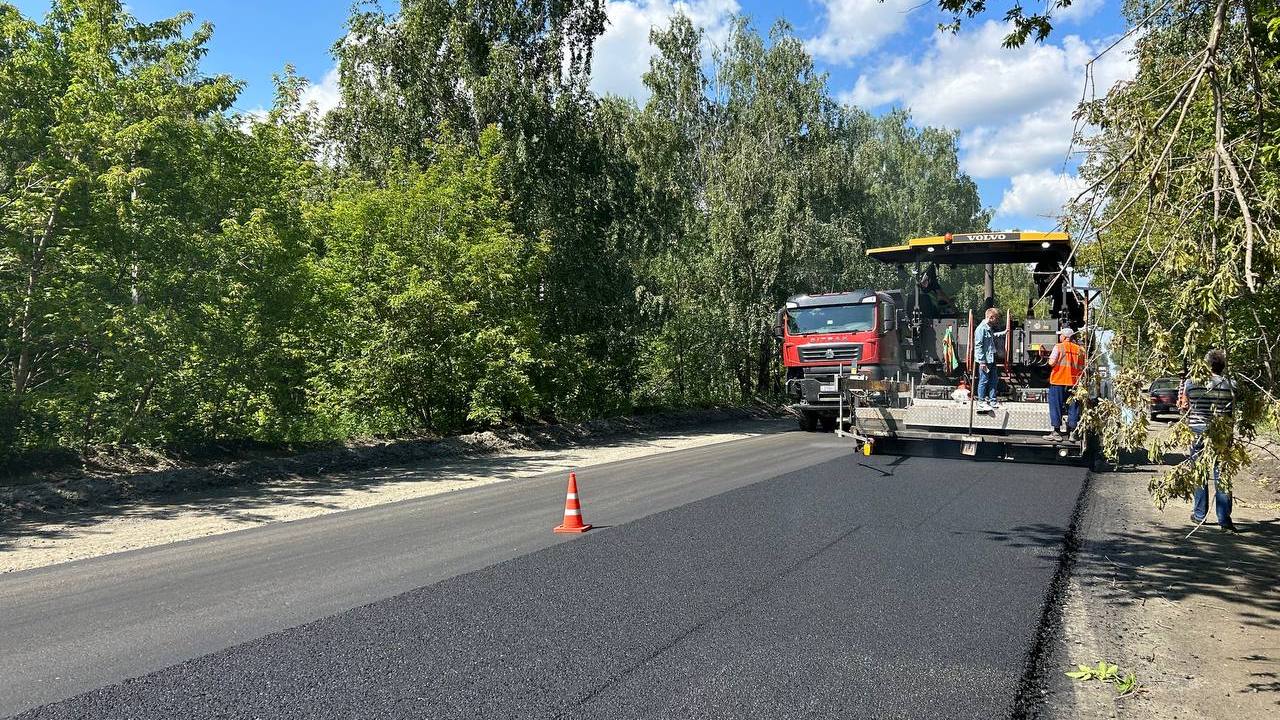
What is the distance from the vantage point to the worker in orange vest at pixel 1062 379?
1066 cm

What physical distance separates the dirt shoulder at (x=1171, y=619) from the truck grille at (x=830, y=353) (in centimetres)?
953

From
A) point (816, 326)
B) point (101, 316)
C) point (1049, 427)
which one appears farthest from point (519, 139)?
point (1049, 427)

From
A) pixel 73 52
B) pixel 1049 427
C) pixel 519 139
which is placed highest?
pixel 519 139

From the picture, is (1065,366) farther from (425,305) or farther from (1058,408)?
(425,305)

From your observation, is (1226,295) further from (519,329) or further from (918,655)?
(519,329)

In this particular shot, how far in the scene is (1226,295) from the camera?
4195mm

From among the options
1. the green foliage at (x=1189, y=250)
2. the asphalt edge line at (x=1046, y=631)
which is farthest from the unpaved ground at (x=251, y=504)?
the green foliage at (x=1189, y=250)

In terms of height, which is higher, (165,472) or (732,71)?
(732,71)

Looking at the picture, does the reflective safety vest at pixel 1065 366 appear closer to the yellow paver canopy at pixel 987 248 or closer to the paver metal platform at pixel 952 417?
the paver metal platform at pixel 952 417

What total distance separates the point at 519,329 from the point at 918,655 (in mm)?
13934

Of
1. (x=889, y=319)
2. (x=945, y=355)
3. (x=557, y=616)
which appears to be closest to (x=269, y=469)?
(x=557, y=616)

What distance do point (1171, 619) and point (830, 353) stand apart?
13.6 meters

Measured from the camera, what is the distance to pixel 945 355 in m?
14.4

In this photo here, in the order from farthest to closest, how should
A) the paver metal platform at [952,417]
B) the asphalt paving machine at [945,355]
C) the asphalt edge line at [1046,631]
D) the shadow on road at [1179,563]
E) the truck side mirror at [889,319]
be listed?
the truck side mirror at [889,319] < the asphalt paving machine at [945,355] < the paver metal platform at [952,417] < the shadow on road at [1179,563] < the asphalt edge line at [1046,631]
